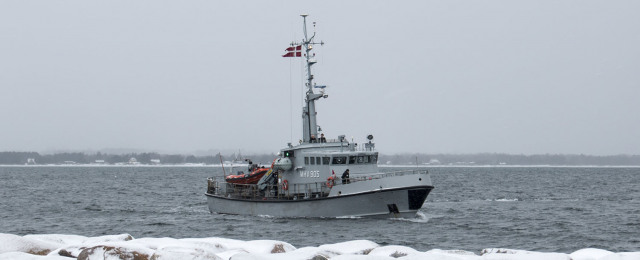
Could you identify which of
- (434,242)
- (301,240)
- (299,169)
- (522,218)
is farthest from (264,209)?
(522,218)

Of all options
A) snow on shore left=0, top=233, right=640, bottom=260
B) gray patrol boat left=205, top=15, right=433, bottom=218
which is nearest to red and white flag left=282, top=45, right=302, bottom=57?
gray patrol boat left=205, top=15, right=433, bottom=218

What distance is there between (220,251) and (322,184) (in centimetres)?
1751

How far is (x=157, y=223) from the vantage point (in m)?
37.4

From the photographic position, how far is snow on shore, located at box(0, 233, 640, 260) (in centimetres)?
1489

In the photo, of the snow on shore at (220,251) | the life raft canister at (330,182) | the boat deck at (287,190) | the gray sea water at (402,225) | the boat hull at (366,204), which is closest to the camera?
the snow on shore at (220,251)

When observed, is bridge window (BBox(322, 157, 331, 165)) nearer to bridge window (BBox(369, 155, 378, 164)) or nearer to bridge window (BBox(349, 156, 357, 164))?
bridge window (BBox(349, 156, 357, 164))

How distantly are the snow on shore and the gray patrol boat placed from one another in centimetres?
1489

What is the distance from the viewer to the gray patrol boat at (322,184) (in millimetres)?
33469

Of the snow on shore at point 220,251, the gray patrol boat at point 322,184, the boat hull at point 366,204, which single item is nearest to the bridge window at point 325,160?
the gray patrol boat at point 322,184

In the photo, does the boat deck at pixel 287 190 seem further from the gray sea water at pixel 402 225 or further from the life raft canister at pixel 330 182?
the gray sea water at pixel 402 225

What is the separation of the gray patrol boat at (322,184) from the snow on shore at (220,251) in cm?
1489

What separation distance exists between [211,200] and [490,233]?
53.2 ft

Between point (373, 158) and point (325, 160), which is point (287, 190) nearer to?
point (325, 160)

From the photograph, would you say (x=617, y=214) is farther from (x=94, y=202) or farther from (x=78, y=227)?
(x=94, y=202)
